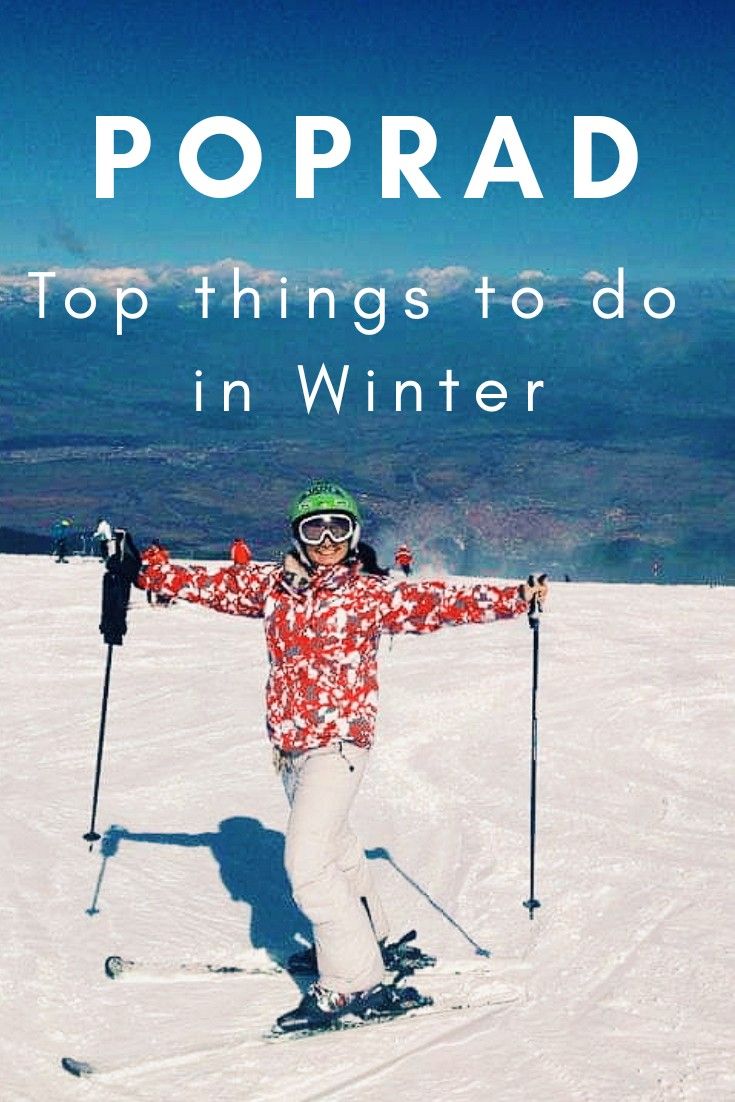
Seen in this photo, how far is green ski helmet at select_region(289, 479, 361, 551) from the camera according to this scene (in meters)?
4.68

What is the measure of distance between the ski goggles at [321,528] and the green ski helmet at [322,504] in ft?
0.07

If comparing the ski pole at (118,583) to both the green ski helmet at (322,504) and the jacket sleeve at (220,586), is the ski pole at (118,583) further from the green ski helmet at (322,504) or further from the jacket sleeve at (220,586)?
the green ski helmet at (322,504)

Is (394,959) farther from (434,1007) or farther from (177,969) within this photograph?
(177,969)

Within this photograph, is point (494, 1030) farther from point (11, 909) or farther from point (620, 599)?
point (620, 599)

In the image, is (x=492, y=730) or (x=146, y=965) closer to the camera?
(x=146, y=965)

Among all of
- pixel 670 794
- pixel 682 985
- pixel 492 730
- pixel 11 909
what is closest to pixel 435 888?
pixel 682 985

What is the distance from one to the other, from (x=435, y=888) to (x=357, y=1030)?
2048mm

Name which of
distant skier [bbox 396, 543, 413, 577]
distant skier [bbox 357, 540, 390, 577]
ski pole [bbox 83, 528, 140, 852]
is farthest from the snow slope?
distant skier [bbox 396, 543, 413, 577]

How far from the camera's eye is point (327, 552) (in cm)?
473

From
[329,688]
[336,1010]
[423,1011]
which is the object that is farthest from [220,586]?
[423,1011]

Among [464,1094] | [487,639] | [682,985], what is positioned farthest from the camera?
[487,639]

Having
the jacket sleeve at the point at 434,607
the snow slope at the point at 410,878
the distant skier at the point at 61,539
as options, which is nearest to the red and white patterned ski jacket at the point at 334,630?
the jacket sleeve at the point at 434,607

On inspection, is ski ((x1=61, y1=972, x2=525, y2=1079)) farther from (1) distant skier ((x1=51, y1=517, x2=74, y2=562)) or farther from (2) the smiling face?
(1) distant skier ((x1=51, y1=517, x2=74, y2=562))

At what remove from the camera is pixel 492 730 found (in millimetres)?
11586
